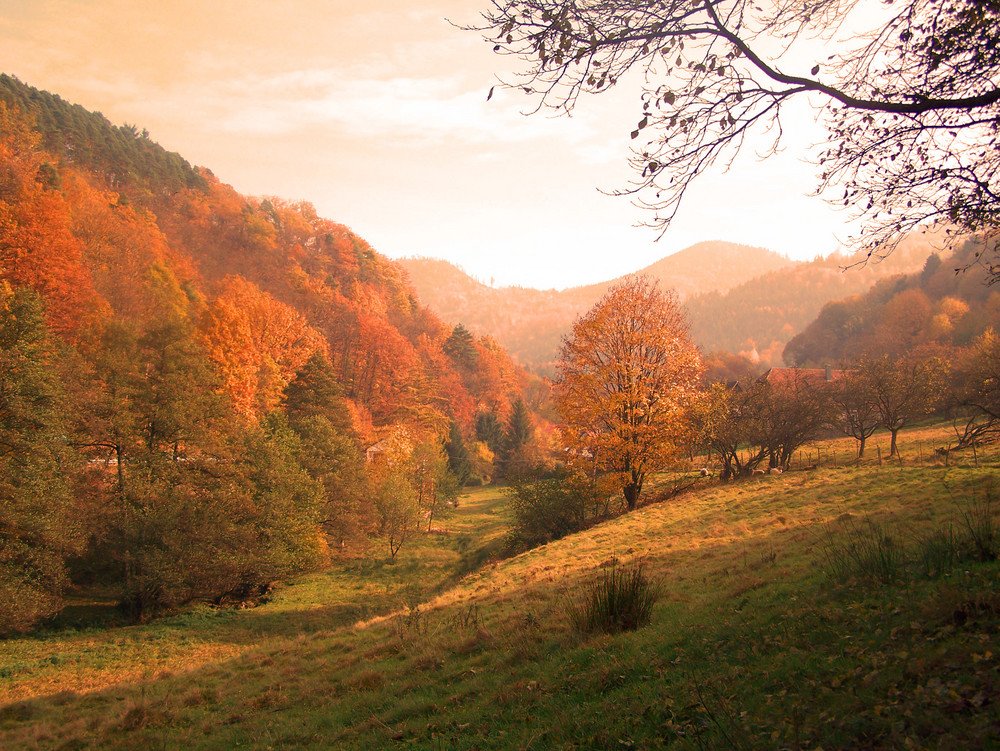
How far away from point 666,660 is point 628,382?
18406 millimetres

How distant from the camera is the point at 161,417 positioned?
25.6m

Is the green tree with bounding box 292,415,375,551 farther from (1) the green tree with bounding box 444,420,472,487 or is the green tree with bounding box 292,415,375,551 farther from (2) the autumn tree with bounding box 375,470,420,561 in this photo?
(1) the green tree with bounding box 444,420,472,487

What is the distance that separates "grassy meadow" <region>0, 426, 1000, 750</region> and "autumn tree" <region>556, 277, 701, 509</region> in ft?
14.5

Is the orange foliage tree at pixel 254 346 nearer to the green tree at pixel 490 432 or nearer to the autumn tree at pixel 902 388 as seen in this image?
the green tree at pixel 490 432

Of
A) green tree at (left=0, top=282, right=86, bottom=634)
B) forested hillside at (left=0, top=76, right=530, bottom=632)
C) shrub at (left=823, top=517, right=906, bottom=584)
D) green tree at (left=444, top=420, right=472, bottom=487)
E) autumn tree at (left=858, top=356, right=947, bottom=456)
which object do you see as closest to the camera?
shrub at (left=823, top=517, right=906, bottom=584)

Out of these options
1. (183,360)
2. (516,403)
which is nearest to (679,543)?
(183,360)

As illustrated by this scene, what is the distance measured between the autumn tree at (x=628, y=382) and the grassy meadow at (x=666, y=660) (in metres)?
4.43

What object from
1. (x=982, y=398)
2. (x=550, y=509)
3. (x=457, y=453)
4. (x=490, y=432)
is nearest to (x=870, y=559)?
(x=550, y=509)

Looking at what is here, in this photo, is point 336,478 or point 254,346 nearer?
point 336,478

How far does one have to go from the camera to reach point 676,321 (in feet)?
79.8

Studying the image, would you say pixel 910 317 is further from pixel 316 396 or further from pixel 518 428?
pixel 316 396

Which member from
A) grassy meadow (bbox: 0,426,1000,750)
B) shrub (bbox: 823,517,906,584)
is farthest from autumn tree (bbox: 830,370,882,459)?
shrub (bbox: 823,517,906,584)

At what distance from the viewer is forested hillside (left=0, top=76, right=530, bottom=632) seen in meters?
20.5

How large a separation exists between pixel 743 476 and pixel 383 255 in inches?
3916
